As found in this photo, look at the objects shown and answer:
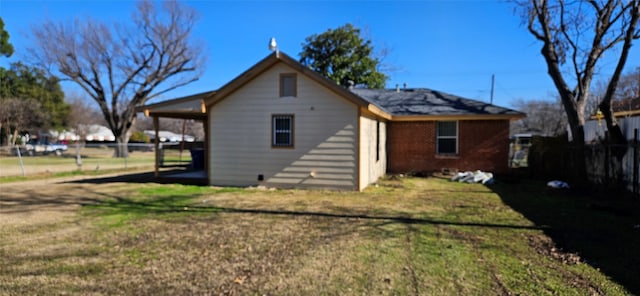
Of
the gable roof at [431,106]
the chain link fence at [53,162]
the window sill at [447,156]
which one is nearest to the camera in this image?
the gable roof at [431,106]

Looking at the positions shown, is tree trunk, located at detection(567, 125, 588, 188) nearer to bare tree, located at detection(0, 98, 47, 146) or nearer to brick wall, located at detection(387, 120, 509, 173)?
brick wall, located at detection(387, 120, 509, 173)

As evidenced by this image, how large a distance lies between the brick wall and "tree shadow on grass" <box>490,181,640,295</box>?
3.71 meters

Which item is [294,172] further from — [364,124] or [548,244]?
[548,244]

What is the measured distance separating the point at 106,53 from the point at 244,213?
27.6 m

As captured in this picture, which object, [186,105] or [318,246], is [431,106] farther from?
[318,246]

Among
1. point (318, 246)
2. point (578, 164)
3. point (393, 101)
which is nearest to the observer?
point (318, 246)

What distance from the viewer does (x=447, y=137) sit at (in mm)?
13805

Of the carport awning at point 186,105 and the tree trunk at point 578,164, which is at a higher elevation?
the carport awning at point 186,105

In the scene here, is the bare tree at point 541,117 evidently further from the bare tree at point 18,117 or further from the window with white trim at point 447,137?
the bare tree at point 18,117

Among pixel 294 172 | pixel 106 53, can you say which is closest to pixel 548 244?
pixel 294 172

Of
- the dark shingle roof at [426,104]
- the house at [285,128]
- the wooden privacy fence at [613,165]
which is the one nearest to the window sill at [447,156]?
the dark shingle roof at [426,104]

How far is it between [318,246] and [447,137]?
10505 mm

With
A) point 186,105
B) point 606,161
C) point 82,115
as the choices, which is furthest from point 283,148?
point 82,115

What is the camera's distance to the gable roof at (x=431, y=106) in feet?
43.2
